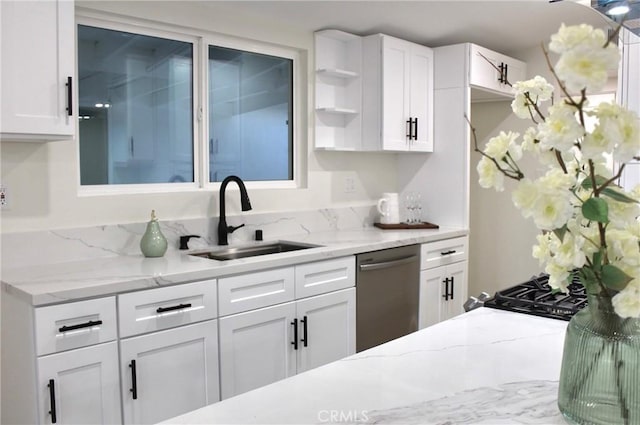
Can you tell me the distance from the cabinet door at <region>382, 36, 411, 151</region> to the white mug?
38 centimetres

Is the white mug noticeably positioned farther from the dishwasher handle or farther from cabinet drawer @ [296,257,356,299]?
cabinet drawer @ [296,257,356,299]

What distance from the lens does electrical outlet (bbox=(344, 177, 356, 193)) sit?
420cm

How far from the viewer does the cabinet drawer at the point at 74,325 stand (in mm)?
2041

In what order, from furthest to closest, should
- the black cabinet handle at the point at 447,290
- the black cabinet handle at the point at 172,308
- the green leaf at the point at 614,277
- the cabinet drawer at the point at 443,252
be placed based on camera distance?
the black cabinet handle at the point at 447,290 < the cabinet drawer at the point at 443,252 < the black cabinet handle at the point at 172,308 < the green leaf at the point at 614,277

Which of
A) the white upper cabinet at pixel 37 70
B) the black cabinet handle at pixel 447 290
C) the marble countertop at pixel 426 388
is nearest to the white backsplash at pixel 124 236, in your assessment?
the white upper cabinet at pixel 37 70

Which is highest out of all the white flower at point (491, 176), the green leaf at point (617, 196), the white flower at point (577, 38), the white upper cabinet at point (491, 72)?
the white upper cabinet at point (491, 72)

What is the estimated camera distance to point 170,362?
7.88 ft

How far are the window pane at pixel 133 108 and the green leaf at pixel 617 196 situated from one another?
262cm

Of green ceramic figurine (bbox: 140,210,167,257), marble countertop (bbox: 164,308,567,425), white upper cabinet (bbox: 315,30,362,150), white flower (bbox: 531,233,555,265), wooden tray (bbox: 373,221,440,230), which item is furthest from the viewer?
wooden tray (bbox: 373,221,440,230)

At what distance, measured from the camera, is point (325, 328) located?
308 centimetres

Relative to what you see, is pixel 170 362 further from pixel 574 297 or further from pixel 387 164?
pixel 387 164

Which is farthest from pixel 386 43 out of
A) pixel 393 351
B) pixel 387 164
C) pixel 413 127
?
pixel 393 351

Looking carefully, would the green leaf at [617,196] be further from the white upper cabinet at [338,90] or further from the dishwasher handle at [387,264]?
the white upper cabinet at [338,90]

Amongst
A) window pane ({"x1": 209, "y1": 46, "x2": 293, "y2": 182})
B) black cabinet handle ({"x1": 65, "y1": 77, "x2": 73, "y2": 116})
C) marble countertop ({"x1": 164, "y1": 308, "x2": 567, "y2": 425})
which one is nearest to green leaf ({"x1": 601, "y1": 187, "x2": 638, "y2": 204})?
marble countertop ({"x1": 164, "y1": 308, "x2": 567, "y2": 425})
